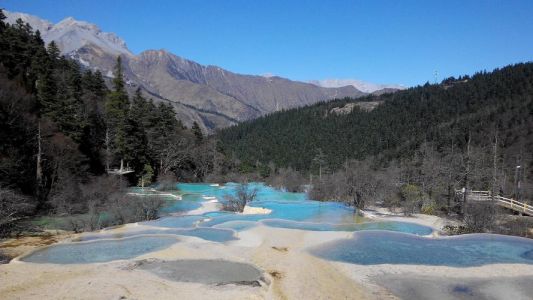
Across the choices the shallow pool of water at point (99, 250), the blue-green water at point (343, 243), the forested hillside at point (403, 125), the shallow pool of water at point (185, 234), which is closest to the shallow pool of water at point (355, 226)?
the blue-green water at point (343, 243)

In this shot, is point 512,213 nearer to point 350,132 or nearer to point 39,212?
point 39,212

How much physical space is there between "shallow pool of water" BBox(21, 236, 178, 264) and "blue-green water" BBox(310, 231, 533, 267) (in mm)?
6987

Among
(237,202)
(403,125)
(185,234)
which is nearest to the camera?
(185,234)

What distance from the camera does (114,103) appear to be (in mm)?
53344

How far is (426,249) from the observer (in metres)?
18.5

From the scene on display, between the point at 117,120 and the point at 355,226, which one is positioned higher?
the point at 117,120

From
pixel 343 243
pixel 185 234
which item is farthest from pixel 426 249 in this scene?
pixel 185 234

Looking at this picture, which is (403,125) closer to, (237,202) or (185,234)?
(237,202)

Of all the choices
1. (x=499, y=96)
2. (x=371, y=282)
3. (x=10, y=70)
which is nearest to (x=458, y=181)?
(x=371, y=282)

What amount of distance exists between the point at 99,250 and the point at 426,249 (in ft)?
45.9

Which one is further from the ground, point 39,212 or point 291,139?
point 291,139

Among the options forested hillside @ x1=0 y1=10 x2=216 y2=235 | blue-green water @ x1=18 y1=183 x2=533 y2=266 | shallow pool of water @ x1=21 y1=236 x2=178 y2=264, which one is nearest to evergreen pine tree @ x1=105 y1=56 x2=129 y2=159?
forested hillside @ x1=0 y1=10 x2=216 y2=235

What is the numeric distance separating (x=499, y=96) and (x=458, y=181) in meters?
71.8

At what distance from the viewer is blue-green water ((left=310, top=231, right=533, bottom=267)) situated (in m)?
16.6
